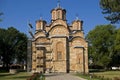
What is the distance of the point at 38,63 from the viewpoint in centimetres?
6306

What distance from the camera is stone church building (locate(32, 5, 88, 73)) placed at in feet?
207

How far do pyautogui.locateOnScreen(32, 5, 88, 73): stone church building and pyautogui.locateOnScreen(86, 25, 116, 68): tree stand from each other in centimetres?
1088

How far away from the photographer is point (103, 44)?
77625 mm

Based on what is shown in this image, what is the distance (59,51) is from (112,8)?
101 ft

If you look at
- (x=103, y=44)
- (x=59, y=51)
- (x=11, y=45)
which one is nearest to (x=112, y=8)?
(x=59, y=51)

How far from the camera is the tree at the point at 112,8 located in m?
33.2

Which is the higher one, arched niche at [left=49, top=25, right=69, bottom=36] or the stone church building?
arched niche at [left=49, top=25, right=69, bottom=36]

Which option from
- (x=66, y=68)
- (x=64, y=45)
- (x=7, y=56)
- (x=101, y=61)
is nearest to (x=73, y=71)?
(x=66, y=68)

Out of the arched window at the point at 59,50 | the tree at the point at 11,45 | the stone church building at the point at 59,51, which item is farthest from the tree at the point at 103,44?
the tree at the point at 11,45

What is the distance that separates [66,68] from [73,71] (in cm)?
191

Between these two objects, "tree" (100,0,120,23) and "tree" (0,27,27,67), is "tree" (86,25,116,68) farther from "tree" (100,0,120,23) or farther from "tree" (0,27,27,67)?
"tree" (100,0,120,23)

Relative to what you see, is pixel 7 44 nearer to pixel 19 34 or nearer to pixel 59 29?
pixel 19 34

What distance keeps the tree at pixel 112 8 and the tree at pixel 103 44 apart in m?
41.0

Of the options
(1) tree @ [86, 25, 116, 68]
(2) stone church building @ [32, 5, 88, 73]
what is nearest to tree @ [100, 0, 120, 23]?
(2) stone church building @ [32, 5, 88, 73]
